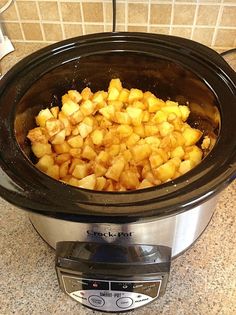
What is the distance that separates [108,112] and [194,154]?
0.21 m

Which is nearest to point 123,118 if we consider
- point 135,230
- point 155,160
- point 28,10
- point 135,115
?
point 135,115

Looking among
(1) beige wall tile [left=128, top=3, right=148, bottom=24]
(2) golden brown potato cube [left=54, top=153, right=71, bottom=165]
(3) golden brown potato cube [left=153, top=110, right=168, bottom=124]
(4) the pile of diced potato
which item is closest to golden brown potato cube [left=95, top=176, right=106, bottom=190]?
(4) the pile of diced potato

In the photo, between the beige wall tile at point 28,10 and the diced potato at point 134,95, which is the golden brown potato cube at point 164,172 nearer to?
the diced potato at point 134,95

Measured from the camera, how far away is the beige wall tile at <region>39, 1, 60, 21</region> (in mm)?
1063

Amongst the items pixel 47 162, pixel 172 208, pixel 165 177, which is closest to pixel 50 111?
pixel 47 162

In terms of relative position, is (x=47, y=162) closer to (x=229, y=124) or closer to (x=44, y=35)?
(x=229, y=124)

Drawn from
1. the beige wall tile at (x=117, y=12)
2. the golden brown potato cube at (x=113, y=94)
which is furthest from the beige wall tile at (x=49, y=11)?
the golden brown potato cube at (x=113, y=94)

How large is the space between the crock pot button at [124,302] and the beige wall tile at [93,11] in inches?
30.7

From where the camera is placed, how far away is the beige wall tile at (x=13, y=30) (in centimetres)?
113

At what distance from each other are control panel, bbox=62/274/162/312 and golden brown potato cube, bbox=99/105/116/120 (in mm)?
359

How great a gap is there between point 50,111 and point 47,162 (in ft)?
0.49

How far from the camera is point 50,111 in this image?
82 cm

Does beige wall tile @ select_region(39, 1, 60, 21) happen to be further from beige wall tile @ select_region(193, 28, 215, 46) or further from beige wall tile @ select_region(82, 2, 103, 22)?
beige wall tile @ select_region(193, 28, 215, 46)

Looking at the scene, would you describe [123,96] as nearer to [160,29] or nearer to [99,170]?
[99,170]
